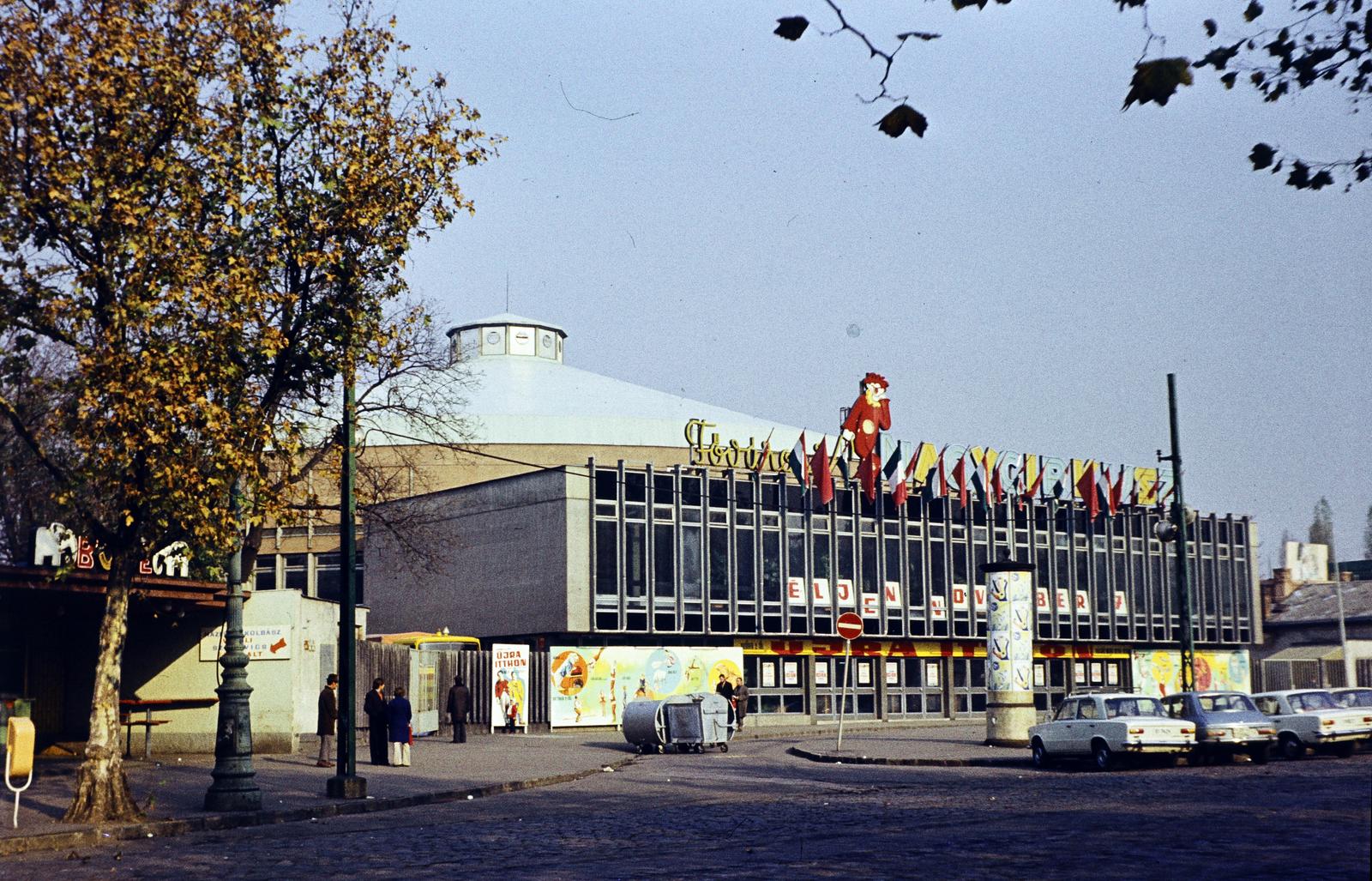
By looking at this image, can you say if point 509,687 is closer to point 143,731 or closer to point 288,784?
point 143,731

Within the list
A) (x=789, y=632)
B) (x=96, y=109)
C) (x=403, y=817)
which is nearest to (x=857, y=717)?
(x=789, y=632)

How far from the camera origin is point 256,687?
32281 mm

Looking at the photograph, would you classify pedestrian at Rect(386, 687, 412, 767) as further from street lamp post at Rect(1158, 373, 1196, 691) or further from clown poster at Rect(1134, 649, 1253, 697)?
clown poster at Rect(1134, 649, 1253, 697)

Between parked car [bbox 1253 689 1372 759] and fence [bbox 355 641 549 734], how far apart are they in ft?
67.9

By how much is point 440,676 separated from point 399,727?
14854mm

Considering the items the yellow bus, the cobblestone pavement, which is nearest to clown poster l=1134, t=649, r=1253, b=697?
the yellow bus

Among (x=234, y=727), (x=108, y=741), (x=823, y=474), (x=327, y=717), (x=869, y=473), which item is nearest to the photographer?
(x=108, y=741)

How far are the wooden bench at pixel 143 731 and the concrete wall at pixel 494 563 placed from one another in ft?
53.7

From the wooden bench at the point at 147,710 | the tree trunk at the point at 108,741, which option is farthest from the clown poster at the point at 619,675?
the tree trunk at the point at 108,741

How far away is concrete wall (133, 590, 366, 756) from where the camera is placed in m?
32.2

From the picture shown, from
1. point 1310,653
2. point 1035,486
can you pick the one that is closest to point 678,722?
point 1035,486

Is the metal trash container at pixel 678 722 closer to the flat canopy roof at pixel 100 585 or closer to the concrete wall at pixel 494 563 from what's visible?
the flat canopy roof at pixel 100 585

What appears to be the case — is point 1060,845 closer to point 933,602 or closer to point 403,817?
point 403,817

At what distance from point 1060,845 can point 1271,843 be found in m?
1.75
